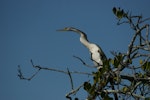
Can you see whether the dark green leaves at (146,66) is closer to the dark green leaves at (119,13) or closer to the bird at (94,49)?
the dark green leaves at (119,13)

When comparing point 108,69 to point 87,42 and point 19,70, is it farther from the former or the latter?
point 87,42

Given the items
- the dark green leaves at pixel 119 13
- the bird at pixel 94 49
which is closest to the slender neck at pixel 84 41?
the bird at pixel 94 49

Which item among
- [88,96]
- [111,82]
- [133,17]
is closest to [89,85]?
[88,96]

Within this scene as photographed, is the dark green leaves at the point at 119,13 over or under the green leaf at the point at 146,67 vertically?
over

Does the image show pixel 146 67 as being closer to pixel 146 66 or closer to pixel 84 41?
pixel 146 66

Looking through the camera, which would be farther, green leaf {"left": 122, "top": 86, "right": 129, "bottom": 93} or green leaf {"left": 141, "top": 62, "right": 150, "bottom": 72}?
green leaf {"left": 141, "top": 62, "right": 150, "bottom": 72}

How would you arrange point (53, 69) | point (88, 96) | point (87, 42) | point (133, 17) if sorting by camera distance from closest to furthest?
point (88, 96) < point (53, 69) < point (133, 17) < point (87, 42)

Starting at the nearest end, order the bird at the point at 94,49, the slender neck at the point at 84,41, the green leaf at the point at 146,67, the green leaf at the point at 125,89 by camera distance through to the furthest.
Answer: the green leaf at the point at 125,89, the green leaf at the point at 146,67, the bird at the point at 94,49, the slender neck at the point at 84,41

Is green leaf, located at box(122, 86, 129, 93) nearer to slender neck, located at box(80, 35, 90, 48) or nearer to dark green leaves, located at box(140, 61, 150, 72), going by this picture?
dark green leaves, located at box(140, 61, 150, 72)

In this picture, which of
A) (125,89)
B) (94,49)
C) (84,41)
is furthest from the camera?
(84,41)

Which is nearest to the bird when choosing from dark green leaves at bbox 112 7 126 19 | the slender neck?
the slender neck

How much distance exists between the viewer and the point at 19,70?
4.95m

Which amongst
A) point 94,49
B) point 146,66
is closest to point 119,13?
point 146,66

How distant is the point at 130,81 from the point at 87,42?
3608 mm
